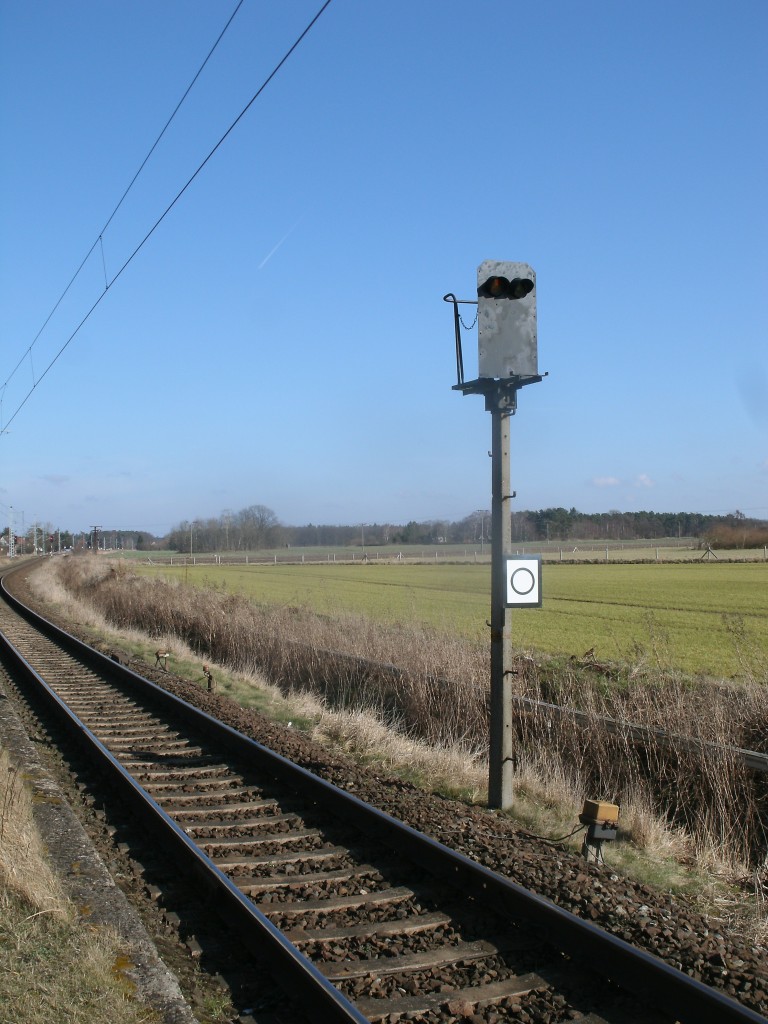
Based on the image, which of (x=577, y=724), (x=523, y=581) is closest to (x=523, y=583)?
(x=523, y=581)

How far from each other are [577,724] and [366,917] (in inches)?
202

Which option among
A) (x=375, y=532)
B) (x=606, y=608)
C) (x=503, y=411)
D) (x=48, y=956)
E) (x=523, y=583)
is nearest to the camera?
(x=48, y=956)

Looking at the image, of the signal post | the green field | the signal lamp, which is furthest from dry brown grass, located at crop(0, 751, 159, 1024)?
the green field

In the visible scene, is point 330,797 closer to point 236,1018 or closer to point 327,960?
point 327,960

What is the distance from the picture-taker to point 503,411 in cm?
751

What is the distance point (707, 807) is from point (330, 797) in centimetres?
359

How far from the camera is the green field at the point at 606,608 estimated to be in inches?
708

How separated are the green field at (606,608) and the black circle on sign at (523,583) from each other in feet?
14.8

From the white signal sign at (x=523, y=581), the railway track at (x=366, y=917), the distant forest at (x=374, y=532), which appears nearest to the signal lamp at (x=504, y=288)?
the white signal sign at (x=523, y=581)

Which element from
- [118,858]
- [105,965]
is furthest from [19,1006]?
[118,858]

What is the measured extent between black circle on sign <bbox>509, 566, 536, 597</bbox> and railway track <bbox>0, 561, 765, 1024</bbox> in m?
2.12

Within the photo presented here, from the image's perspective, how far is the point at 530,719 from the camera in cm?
1028

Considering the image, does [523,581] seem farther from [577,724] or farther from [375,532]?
[375,532]

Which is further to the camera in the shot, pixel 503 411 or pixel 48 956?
pixel 503 411
